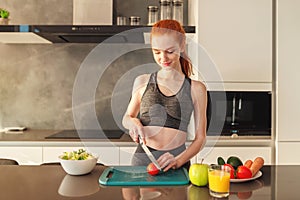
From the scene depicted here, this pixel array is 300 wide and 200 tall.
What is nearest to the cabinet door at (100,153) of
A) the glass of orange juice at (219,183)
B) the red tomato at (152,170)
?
the red tomato at (152,170)

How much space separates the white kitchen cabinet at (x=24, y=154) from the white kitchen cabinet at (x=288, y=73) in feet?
5.64

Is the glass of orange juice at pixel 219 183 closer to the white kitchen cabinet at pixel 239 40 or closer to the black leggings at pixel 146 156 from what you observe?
the black leggings at pixel 146 156

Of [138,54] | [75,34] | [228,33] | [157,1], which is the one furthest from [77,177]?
[157,1]

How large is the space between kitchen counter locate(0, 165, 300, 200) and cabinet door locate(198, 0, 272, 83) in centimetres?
134

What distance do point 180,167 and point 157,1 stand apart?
2075 millimetres

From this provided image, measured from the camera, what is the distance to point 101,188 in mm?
1501

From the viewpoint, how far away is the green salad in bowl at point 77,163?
1687 mm

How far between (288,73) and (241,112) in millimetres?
437

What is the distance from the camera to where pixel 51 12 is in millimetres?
3561

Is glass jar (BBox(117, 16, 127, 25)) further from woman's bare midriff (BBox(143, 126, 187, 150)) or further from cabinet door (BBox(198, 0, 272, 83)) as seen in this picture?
woman's bare midriff (BBox(143, 126, 187, 150))

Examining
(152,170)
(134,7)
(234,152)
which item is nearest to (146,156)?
(152,170)

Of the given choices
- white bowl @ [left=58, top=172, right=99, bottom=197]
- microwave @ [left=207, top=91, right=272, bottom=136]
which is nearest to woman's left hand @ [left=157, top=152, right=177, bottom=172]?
white bowl @ [left=58, top=172, right=99, bottom=197]

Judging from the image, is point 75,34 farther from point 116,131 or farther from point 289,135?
point 289,135

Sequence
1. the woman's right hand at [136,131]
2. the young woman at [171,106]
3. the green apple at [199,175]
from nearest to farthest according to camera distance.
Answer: the green apple at [199,175] < the woman's right hand at [136,131] < the young woman at [171,106]
